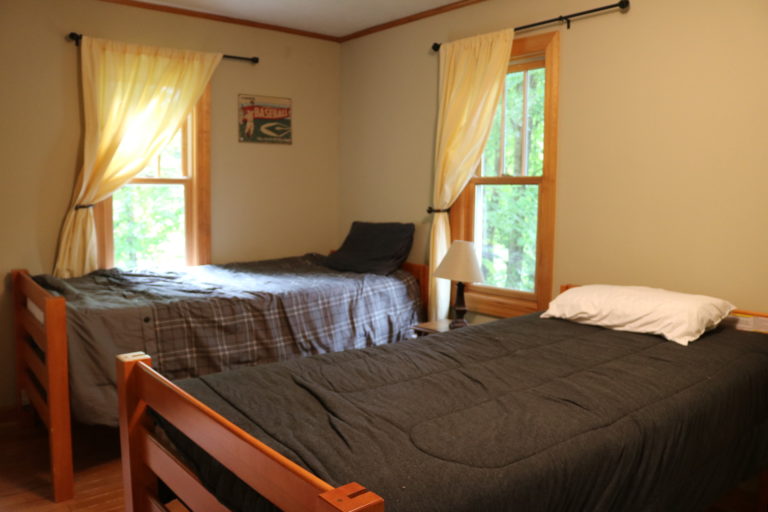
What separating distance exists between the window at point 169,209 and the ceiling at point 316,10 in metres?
0.55

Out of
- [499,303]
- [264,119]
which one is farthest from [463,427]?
[264,119]

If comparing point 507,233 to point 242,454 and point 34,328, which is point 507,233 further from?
point 242,454

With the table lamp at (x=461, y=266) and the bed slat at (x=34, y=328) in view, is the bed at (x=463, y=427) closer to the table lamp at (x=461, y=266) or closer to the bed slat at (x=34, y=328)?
the table lamp at (x=461, y=266)

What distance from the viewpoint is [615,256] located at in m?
3.01

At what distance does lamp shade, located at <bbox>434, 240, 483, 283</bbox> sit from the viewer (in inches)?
128

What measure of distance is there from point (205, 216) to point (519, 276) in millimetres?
2114

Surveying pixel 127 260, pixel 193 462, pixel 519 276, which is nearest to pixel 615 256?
pixel 519 276

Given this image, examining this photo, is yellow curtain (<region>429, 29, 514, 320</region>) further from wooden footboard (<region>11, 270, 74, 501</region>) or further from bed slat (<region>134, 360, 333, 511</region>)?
bed slat (<region>134, 360, 333, 511</region>)

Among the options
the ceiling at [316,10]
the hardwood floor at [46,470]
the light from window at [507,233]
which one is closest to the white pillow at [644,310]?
the light from window at [507,233]

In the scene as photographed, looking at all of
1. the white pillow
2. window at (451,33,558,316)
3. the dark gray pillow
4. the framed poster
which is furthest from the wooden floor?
the framed poster

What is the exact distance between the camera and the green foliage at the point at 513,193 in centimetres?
342

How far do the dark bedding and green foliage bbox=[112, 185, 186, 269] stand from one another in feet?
7.44

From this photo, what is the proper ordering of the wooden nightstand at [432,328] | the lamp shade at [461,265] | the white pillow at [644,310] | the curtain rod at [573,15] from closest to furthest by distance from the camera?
the white pillow at [644,310] < the curtain rod at [573,15] < the lamp shade at [461,265] < the wooden nightstand at [432,328]

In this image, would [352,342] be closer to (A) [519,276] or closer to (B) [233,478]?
(A) [519,276]
